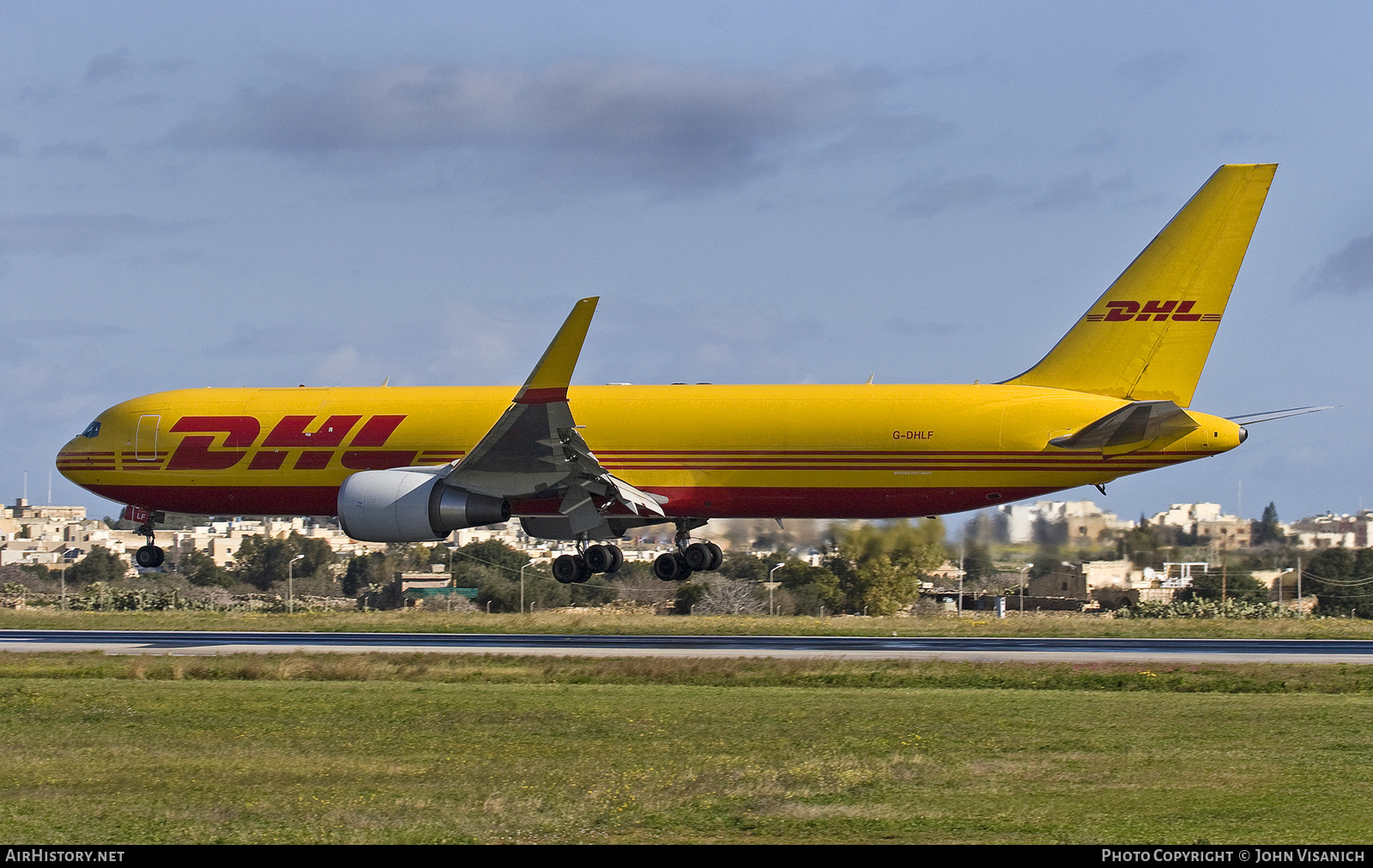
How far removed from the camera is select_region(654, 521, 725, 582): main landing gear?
122ft

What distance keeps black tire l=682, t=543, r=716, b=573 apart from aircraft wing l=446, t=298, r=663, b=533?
2763 millimetres

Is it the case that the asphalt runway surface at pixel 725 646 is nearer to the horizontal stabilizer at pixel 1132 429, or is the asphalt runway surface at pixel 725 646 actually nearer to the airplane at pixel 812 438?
the airplane at pixel 812 438

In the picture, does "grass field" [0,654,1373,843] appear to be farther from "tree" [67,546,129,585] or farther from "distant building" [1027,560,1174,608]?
"tree" [67,546,129,585]

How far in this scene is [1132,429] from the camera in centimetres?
3116

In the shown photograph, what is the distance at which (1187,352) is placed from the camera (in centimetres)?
3338

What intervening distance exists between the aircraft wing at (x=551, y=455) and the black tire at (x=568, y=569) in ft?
4.72

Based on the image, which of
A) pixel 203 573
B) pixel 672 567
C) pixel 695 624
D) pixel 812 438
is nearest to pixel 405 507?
pixel 672 567

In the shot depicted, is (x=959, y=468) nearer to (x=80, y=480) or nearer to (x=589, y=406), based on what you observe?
(x=589, y=406)

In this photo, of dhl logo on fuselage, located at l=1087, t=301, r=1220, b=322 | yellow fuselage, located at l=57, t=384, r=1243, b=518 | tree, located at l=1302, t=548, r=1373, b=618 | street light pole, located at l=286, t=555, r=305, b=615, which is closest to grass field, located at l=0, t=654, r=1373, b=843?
yellow fuselage, located at l=57, t=384, r=1243, b=518

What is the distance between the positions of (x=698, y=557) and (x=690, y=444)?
3.82 m

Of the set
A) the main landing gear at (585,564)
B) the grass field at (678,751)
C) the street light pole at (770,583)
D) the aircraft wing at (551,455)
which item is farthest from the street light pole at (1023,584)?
the grass field at (678,751)

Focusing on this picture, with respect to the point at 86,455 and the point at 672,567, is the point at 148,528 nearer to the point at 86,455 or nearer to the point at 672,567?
the point at 86,455

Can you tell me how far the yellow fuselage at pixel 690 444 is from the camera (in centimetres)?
3250

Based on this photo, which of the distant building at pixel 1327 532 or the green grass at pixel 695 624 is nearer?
the green grass at pixel 695 624
